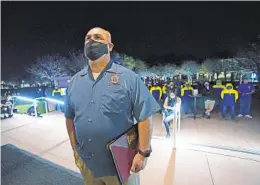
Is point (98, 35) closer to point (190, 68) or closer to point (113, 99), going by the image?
point (113, 99)

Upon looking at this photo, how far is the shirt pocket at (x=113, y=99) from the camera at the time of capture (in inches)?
60.7

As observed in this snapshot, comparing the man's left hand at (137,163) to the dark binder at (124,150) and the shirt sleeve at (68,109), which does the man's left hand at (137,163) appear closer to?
the dark binder at (124,150)

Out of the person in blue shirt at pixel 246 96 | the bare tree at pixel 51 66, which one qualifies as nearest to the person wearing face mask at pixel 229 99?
the person in blue shirt at pixel 246 96

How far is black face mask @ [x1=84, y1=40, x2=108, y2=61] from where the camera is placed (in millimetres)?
1616

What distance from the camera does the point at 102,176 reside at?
5.47 feet

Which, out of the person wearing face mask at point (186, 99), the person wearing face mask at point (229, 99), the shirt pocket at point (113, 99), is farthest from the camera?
the person wearing face mask at point (186, 99)

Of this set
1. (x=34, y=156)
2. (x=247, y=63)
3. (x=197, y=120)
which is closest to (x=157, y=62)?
(x=247, y=63)

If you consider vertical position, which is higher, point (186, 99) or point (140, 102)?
point (140, 102)

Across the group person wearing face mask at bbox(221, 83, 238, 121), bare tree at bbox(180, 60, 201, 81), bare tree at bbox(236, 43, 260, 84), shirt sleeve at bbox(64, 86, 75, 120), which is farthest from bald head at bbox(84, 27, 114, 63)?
bare tree at bbox(180, 60, 201, 81)

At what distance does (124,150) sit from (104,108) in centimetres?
35

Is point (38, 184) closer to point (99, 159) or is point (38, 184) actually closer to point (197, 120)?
point (99, 159)

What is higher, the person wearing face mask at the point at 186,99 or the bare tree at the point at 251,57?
the bare tree at the point at 251,57

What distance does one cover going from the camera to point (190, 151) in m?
4.05

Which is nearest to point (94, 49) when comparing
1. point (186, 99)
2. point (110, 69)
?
point (110, 69)
